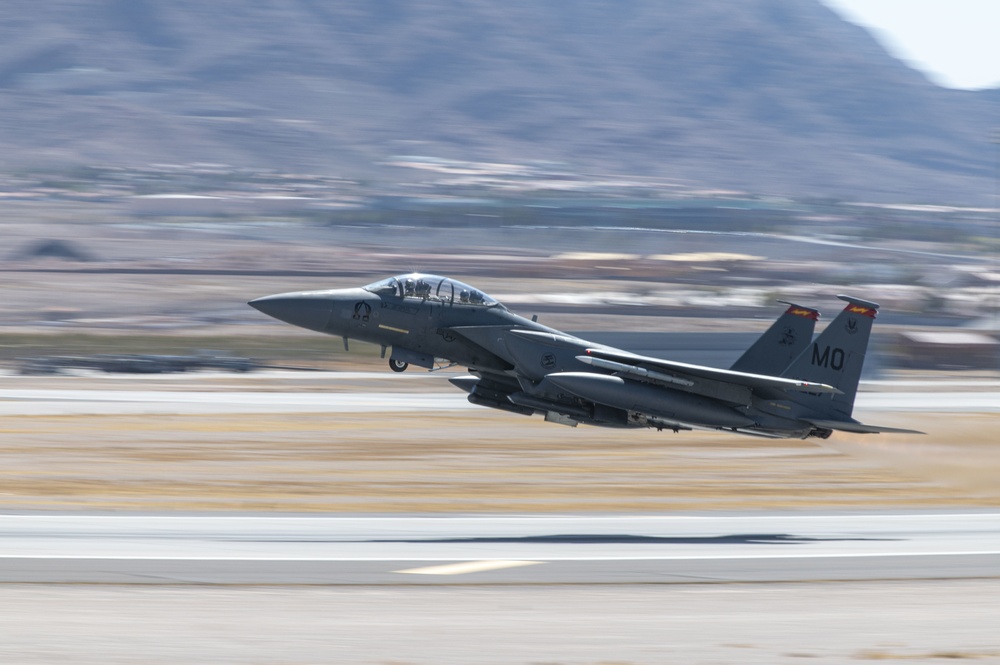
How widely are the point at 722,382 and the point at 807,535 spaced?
3328 millimetres

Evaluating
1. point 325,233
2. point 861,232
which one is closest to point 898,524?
point 325,233

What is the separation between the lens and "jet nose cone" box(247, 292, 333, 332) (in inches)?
→ 884

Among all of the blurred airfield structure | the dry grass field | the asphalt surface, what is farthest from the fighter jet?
the blurred airfield structure

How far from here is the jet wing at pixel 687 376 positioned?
23.3m

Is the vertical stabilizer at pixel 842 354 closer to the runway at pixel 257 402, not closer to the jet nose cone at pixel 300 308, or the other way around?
the jet nose cone at pixel 300 308

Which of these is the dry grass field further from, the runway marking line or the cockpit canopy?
the runway marking line

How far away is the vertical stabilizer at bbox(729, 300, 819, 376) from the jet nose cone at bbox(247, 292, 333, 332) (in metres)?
8.55

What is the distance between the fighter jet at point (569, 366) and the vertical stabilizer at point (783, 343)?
0.42m

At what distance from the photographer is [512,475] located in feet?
105

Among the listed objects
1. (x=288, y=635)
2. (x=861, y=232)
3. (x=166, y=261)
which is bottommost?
(x=288, y=635)

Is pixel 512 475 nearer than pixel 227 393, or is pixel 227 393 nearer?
pixel 512 475

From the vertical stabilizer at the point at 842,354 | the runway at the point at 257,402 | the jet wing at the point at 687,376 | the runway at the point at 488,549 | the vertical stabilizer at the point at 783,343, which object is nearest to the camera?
the runway at the point at 488,549

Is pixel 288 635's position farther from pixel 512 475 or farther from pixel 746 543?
pixel 512 475

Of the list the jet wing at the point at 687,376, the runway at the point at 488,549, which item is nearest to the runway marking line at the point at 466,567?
the runway at the point at 488,549
